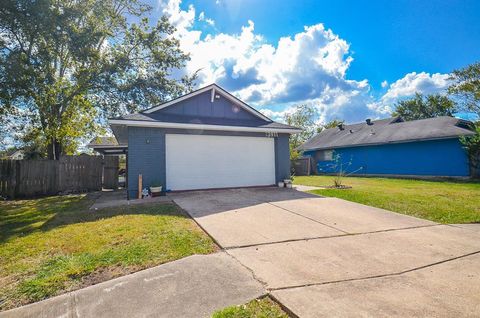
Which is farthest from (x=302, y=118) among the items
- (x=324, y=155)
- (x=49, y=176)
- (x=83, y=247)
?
(x=83, y=247)

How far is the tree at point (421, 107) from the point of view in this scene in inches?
1399

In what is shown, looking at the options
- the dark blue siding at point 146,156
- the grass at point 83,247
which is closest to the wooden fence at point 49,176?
the dark blue siding at point 146,156

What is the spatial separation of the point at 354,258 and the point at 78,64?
17.2m

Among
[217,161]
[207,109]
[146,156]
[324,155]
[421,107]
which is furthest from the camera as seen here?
[421,107]

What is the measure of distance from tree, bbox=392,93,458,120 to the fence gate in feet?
136

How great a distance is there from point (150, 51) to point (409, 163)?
19.1m

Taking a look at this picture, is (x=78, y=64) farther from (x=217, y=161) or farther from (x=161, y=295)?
(x=161, y=295)

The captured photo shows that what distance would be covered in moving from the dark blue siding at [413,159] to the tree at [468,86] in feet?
26.3

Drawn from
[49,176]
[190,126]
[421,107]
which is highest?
[421,107]

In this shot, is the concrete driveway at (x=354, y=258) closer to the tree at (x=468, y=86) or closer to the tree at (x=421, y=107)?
the tree at (x=468, y=86)

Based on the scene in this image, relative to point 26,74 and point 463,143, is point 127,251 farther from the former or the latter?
point 463,143

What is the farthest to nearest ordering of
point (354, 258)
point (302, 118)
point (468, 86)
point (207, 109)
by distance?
point (302, 118) < point (468, 86) < point (207, 109) < point (354, 258)

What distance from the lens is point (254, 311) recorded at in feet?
7.41

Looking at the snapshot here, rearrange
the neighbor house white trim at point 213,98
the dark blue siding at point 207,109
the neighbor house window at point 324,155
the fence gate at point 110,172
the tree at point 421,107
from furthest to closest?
the tree at point 421,107 < the neighbor house window at point 324,155 < the fence gate at point 110,172 < the dark blue siding at point 207,109 < the neighbor house white trim at point 213,98
